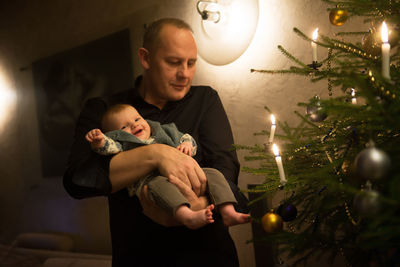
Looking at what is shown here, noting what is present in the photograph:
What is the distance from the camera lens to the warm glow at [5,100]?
3.57 metres

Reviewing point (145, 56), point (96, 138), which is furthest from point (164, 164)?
point (145, 56)

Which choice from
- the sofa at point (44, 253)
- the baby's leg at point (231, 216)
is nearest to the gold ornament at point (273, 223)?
the baby's leg at point (231, 216)

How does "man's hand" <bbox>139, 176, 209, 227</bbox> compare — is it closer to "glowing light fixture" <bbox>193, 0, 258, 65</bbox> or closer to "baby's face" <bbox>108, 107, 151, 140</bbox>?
"baby's face" <bbox>108, 107, 151, 140</bbox>

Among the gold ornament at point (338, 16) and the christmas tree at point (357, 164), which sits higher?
the gold ornament at point (338, 16)

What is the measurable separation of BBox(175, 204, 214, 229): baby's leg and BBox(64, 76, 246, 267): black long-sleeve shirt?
11.3 inches

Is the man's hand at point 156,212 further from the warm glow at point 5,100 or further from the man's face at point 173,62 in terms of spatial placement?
the warm glow at point 5,100

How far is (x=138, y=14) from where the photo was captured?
102 inches

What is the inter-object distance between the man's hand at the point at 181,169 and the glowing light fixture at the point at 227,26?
86cm

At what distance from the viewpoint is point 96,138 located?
1.31 metres

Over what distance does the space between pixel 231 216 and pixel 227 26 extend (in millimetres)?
1152

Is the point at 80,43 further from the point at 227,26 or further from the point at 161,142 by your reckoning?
the point at 161,142

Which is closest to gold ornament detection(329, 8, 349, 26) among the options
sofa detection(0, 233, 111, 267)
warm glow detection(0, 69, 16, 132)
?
sofa detection(0, 233, 111, 267)

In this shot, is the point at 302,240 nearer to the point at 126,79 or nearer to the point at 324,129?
the point at 324,129

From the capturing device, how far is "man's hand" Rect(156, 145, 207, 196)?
1.28m
